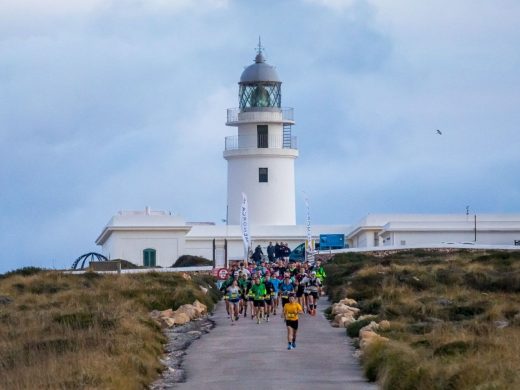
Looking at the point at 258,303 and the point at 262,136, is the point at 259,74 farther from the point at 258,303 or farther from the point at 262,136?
the point at 258,303

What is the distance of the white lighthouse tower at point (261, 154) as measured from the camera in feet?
217

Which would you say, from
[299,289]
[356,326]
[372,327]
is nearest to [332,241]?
[299,289]

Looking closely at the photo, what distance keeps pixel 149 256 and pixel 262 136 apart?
871cm

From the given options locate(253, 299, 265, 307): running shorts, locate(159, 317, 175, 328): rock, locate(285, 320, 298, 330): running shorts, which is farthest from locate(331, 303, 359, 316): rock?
locate(285, 320, 298, 330): running shorts

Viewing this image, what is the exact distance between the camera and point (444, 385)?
731 inches

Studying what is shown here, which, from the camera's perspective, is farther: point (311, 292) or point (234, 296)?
point (311, 292)

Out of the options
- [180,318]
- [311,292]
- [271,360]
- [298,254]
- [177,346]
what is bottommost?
[271,360]

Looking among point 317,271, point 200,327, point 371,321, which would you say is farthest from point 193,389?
point 317,271

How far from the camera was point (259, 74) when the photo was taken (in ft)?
221

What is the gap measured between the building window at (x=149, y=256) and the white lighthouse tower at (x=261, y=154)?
5593 mm

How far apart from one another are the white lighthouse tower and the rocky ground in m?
30.3

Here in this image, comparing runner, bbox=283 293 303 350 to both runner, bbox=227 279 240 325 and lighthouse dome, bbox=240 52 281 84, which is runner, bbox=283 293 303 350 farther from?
lighthouse dome, bbox=240 52 281 84

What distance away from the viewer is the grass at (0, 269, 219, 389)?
2056cm

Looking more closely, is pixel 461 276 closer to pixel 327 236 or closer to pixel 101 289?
pixel 101 289
